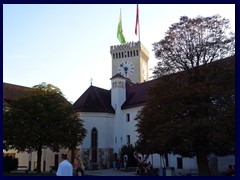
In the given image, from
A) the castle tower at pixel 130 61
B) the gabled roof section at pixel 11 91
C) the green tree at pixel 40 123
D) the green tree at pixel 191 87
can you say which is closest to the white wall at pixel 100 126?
the green tree at pixel 40 123

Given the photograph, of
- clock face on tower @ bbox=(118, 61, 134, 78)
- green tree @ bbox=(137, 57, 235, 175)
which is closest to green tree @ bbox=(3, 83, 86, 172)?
green tree @ bbox=(137, 57, 235, 175)

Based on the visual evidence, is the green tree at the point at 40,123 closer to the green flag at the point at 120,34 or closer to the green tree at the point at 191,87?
the green tree at the point at 191,87

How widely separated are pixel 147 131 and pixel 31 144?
12721 millimetres

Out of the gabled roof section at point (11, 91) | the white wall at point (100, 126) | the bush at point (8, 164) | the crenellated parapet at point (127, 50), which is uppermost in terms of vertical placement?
the crenellated parapet at point (127, 50)

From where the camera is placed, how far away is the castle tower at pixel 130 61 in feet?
255

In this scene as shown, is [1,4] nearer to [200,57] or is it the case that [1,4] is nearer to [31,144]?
[200,57]

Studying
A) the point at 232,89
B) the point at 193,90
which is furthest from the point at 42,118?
the point at 232,89

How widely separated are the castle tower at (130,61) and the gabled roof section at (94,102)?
25.7 m

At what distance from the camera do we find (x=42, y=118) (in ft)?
109

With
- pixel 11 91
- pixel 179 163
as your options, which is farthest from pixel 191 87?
pixel 11 91

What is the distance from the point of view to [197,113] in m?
24.2

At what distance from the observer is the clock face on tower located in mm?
78438

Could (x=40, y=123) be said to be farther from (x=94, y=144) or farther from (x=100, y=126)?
(x=100, y=126)

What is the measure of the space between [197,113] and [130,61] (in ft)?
185
